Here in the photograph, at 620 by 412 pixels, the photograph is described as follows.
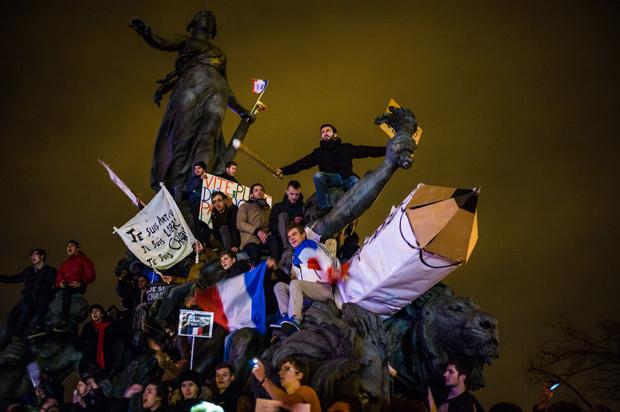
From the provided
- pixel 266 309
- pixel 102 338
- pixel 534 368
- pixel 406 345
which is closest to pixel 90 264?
pixel 102 338

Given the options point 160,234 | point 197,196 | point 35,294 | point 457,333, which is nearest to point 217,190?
point 197,196

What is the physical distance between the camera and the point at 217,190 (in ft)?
63.9

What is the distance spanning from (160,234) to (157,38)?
7067mm

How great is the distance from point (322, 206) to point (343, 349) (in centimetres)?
439

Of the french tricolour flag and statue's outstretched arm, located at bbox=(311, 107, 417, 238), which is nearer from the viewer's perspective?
statue's outstretched arm, located at bbox=(311, 107, 417, 238)

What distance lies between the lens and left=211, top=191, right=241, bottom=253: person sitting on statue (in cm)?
1700

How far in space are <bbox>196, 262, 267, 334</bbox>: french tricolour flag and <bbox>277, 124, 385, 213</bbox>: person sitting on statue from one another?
2.02m

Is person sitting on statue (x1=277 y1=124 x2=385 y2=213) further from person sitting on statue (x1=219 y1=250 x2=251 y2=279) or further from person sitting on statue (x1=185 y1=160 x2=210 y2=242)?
person sitting on statue (x1=185 y1=160 x2=210 y2=242)

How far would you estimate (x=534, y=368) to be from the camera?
24938mm

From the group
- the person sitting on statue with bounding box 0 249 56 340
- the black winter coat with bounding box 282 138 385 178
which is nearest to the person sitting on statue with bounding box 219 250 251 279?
the black winter coat with bounding box 282 138 385 178

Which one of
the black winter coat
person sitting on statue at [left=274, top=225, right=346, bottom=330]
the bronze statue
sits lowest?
person sitting on statue at [left=274, top=225, right=346, bottom=330]

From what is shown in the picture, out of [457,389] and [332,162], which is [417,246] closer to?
[457,389]

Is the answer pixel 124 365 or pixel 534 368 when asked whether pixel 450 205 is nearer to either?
pixel 124 365

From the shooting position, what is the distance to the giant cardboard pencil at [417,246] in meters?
10.1
